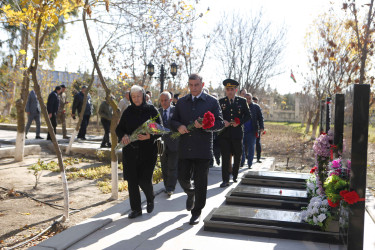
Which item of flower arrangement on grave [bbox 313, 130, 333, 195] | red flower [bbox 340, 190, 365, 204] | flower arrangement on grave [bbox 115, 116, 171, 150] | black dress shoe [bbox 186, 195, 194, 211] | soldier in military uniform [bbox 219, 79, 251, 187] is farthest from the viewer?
soldier in military uniform [bbox 219, 79, 251, 187]

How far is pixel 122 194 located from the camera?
25.0 ft

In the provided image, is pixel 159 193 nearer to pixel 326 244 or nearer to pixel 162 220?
pixel 162 220

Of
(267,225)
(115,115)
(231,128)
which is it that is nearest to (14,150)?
(115,115)

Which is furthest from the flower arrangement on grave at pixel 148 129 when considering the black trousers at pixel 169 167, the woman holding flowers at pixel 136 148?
the black trousers at pixel 169 167

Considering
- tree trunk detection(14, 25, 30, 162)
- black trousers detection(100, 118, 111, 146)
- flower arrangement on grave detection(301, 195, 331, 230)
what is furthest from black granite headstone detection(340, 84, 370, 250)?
black trousers detection(100, 118, 111, 146)

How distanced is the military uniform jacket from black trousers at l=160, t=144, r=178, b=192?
1311 millimetres

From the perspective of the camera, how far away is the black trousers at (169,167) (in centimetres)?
694

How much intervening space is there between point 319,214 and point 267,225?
0.69 meters

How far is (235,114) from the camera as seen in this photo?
7859mm

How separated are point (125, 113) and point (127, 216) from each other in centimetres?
154

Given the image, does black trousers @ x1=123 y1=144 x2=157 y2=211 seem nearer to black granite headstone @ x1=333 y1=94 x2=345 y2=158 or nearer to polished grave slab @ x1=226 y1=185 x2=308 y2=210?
polished grave slab @ x1=226 y1=185 x2=308 y2=210

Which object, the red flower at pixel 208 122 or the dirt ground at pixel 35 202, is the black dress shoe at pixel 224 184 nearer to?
the dirt ground at pixel 35 202

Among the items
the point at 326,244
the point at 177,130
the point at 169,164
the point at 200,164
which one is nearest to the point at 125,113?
the point at 177,130

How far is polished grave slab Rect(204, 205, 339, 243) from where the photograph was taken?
474 cm
